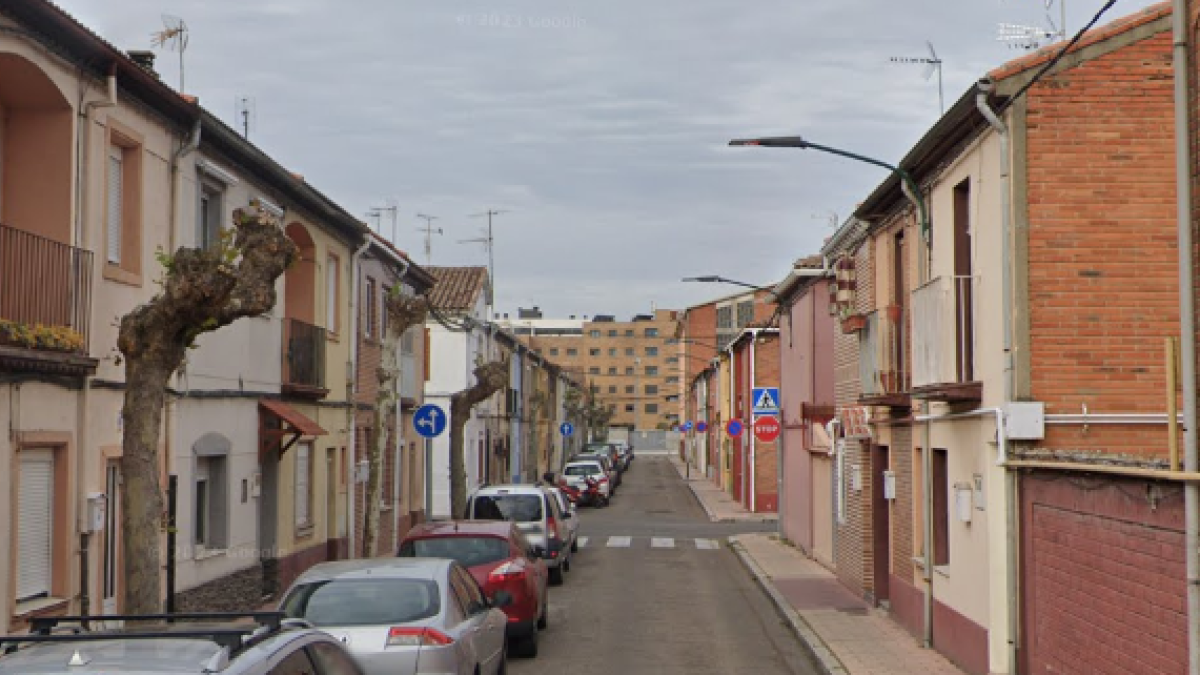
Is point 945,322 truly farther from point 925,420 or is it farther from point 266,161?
point 266,161

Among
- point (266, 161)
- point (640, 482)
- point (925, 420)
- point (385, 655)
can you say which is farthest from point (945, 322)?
point (640, 482)

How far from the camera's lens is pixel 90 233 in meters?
13.1

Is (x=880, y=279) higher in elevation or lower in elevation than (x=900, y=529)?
higher

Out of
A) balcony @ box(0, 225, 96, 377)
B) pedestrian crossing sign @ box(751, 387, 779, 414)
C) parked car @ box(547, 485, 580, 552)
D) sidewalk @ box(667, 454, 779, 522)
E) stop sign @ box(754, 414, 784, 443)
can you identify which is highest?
balcony @ box(0, 225, 96, 377)

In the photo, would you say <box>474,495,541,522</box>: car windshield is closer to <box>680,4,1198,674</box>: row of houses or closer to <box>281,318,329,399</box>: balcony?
<box>281,318,329,399</box>: balcony

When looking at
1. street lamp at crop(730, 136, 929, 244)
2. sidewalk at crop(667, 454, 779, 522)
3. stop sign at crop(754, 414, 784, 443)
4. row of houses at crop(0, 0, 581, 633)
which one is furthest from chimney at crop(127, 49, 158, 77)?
sidewalk at crop(667, 454, 779, 522)

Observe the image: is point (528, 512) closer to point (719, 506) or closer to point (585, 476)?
point (719, 506)

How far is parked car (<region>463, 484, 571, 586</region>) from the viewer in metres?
24.4

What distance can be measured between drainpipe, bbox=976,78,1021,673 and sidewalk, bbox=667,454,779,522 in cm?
2836

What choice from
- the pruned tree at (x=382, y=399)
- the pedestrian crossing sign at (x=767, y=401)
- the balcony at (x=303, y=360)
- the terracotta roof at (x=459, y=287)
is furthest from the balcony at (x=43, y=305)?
the terracotta roof at (x=459, y=287)

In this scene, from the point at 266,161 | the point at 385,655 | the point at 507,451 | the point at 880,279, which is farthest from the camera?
the point at 507,451

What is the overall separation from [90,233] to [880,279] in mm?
11145

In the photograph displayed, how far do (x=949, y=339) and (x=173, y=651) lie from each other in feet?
34.1

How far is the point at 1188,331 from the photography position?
805 centimetres
